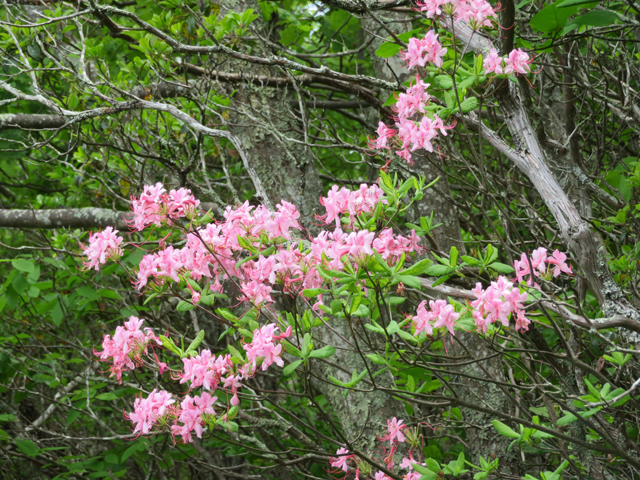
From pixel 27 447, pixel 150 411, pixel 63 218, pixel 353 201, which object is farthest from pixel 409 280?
pixel 27 447

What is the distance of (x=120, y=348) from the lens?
1.89m

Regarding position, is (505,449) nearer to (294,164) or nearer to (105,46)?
(294,164)

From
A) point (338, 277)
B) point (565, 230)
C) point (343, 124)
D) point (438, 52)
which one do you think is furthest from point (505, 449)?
point (343, 124)

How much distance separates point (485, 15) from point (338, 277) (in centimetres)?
92

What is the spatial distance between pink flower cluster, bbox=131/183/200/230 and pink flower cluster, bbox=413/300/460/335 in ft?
2.81

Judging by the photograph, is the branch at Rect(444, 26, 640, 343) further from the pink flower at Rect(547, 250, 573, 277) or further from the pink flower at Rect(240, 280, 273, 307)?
the pink flower at Rect(240, 280, 273, 307)

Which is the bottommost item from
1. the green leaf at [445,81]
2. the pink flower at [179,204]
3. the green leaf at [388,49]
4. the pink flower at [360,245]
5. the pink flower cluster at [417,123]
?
the pink flower at [360,245]

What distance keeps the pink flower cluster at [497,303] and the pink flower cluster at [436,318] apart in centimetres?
6

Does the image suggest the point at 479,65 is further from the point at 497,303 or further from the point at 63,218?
the point at 63,218

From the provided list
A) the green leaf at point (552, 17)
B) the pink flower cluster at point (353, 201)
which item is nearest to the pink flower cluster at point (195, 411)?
the pink flower cluster at point (353, 201)

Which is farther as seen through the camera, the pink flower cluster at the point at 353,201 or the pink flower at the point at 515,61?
the pink flower cluster at the point at 353,201

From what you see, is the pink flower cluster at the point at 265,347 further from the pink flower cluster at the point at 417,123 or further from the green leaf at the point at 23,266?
the green leaf at the point at 23,266

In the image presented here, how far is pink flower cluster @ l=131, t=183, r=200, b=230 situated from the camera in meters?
1.85

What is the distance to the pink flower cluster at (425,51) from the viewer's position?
1729 mm
